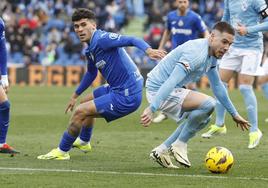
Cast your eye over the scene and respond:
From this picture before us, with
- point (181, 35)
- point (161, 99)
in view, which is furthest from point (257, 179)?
point (181, 35)

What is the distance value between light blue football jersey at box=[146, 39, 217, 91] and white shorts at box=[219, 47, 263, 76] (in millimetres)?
3465

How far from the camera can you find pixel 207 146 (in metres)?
12.4

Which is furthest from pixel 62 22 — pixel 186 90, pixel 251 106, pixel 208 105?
pixel 208 105

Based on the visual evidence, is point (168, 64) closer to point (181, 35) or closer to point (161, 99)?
point (161, 99)

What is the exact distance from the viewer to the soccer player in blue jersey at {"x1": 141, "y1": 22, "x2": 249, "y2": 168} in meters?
9.20

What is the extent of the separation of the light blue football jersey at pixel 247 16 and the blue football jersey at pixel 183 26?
16.7ft

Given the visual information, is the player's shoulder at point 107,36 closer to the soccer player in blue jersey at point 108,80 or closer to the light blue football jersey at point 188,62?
the soccer player in blue jersey at point 108,80

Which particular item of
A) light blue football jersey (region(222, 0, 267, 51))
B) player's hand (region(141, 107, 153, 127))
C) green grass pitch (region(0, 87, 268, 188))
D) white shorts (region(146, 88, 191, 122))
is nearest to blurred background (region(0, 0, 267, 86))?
green grass pitch (region(0, 87, 268, 188))

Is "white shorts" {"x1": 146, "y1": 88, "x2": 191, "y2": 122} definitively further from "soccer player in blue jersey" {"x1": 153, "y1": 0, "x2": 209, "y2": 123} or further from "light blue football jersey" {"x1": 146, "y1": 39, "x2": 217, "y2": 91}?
"soccer player in blue jersey" {"x1": 153, "y1": 0, "x2": 209, "y2": 123}

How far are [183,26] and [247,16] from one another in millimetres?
5403

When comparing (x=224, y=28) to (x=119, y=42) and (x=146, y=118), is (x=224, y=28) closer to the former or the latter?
(x=119, y=42)

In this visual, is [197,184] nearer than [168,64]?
Yes

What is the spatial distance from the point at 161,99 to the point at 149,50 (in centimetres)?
66

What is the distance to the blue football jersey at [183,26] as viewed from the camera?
18422mm
